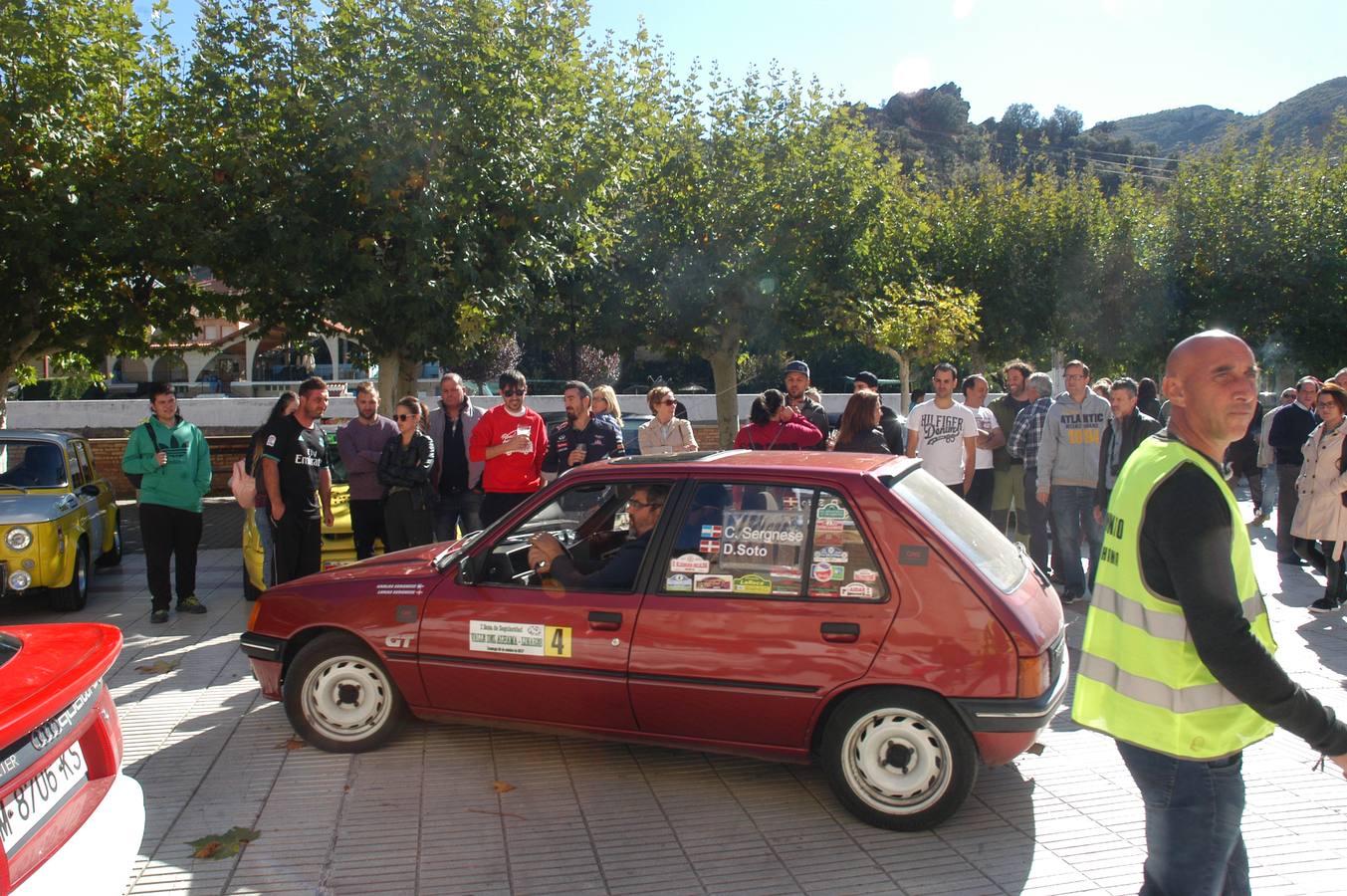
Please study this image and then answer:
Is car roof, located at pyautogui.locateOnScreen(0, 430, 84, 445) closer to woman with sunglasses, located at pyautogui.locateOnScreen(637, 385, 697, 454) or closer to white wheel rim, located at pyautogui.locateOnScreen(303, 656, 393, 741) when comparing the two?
woman with sunglasses, located at pyautogui.locateOnScreen(637, 385, 697, 454)

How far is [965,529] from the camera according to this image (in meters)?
4.66

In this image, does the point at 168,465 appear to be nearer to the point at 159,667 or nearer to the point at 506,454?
the point at 159,667

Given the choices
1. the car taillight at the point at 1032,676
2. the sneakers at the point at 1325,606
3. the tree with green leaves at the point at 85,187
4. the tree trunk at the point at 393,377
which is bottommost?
the sneakers at the point at 1325,606

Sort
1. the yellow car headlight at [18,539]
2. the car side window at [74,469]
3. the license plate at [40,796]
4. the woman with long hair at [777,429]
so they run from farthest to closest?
the car side window at [74,469] → the yellow car headlight at [18,539] → the woman with long hair at [777,429] → the license plate at [40,796]

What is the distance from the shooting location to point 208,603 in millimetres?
9008

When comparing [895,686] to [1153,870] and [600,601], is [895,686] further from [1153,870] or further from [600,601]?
[1153,870]

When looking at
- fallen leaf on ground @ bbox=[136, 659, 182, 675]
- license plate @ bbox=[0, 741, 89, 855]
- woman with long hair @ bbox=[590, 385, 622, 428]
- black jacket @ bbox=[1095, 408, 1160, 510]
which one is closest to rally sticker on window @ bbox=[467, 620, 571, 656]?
license plate @ bbox=[0, 741, 89, 855]

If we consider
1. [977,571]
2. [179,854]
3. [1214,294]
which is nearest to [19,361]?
[179,854]

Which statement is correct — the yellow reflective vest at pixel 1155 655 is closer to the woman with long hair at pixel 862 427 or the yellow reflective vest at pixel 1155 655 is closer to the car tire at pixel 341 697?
the car tire at pixel 341 697

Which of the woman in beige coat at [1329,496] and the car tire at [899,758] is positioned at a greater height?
the woman in beige coat at [1329,496]

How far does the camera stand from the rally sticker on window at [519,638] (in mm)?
4738

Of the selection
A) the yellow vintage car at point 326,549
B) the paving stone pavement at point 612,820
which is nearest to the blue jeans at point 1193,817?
the paving stone pavement at point 612,820

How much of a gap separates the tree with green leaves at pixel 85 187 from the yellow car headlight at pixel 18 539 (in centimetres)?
503

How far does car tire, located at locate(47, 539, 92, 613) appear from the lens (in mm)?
8552
